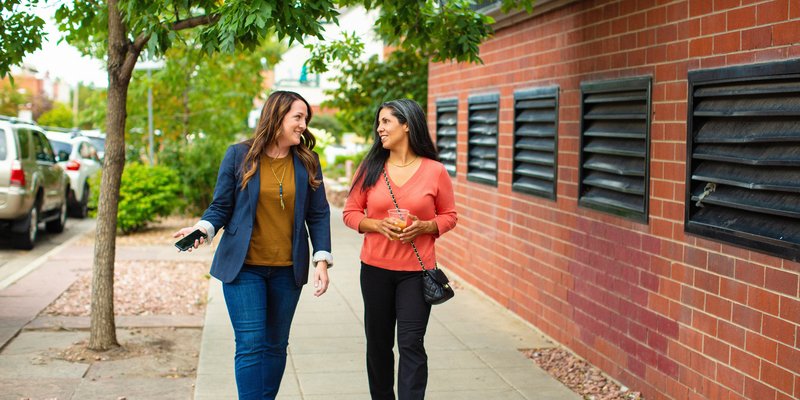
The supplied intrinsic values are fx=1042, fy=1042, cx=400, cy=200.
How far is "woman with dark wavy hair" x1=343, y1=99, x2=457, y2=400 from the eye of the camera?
5469 mm

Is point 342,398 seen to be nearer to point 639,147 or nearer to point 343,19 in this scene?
point 639,147

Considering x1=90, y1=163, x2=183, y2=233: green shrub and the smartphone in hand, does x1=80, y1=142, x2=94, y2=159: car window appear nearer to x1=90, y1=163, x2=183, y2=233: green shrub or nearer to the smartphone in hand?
x1=90, y1=163, x2=183, y2=233: green shrub

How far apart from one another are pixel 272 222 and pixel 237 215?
184mm

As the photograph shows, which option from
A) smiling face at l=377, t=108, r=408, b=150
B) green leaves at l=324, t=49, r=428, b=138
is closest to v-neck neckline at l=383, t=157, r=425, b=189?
smiling face at l=377, t=108, r=408, b=150

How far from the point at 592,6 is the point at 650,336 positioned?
8.73 feet

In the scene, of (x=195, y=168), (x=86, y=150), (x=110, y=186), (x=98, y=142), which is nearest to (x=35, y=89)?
(x=98, y=142)

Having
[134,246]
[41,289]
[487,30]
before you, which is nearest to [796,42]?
[487,30]

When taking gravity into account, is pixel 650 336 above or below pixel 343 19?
below

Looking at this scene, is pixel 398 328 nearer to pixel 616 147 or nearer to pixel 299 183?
pixel 299 183

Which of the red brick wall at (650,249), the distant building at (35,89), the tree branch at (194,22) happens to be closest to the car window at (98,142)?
the distant building at (35,89)

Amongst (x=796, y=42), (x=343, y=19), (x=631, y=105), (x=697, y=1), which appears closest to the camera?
(x=796, y=42)

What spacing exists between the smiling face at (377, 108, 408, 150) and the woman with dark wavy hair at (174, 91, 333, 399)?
1.37 ft

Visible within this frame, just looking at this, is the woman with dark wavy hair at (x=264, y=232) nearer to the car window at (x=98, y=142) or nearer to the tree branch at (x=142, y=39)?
the tree branch at (x=142, y=39)

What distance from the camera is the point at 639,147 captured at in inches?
273
